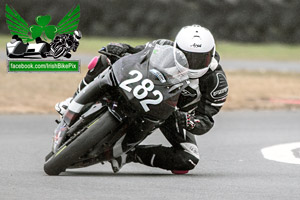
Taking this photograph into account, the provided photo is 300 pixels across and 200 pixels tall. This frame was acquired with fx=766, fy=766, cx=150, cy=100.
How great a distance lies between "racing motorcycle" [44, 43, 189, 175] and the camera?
256 inches

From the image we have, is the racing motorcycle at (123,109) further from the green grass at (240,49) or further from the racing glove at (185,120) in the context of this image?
the green grass at (240,49)

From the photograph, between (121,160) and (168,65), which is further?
(121,160)

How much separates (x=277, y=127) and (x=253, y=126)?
355mm

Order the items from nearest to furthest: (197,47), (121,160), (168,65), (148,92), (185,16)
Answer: (148,92) → (168,65) → (197,47) → (121,160) → (185,16)

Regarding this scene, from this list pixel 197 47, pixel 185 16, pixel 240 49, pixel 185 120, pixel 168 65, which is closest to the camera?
pixel 168 65

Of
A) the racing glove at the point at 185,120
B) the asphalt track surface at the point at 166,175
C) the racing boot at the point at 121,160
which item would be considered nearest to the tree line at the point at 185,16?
the asphalt track surface at the point at 166,175

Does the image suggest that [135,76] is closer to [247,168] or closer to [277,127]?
[247,168]

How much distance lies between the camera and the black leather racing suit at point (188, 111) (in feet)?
23.5

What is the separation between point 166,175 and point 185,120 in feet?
1.98

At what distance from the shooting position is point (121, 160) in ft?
23.5

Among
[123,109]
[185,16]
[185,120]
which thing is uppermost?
[123,109]

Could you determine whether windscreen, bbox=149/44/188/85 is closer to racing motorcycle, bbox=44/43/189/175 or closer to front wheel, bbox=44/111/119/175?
racing motorcycle, bbox=44/43/189/175

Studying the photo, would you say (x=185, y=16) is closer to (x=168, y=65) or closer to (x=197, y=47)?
(x=197, y=47)

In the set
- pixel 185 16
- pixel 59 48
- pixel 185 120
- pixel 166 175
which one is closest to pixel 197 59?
pixel 185 120
